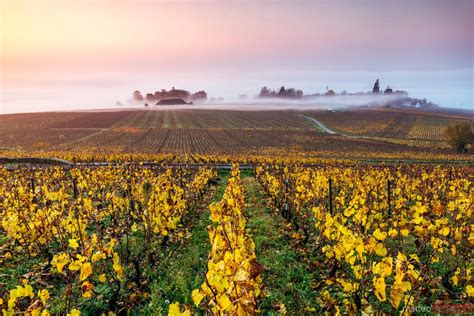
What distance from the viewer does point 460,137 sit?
178ft

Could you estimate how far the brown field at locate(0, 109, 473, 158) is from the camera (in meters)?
53.0

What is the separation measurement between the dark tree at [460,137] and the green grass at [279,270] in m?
54.6

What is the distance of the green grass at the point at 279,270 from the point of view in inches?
241

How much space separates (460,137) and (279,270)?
59.1m

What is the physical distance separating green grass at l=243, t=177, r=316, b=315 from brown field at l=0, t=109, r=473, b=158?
114ft

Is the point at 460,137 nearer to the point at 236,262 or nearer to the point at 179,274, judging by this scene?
the point at 179,274

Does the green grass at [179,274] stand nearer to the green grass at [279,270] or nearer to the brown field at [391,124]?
the green grass at [279,270]

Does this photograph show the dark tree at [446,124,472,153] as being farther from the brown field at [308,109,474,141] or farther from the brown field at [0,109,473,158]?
the brown field at [308,109,474,141]

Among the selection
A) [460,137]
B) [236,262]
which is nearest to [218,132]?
[460,137]

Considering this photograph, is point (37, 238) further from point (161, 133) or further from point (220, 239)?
point (161, 133)

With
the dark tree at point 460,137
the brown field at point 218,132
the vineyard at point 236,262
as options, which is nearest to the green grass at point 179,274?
the vineyard at point 236,262

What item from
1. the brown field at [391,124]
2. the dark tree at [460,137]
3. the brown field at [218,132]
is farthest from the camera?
the brown field at [391,124]

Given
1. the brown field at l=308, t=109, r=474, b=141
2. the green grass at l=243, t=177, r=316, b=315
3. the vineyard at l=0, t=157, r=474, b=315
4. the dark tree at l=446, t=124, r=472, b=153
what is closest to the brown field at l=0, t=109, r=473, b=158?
the brown field at l=308, t=109, r=474, b=141

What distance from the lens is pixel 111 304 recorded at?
5734 millimetres
